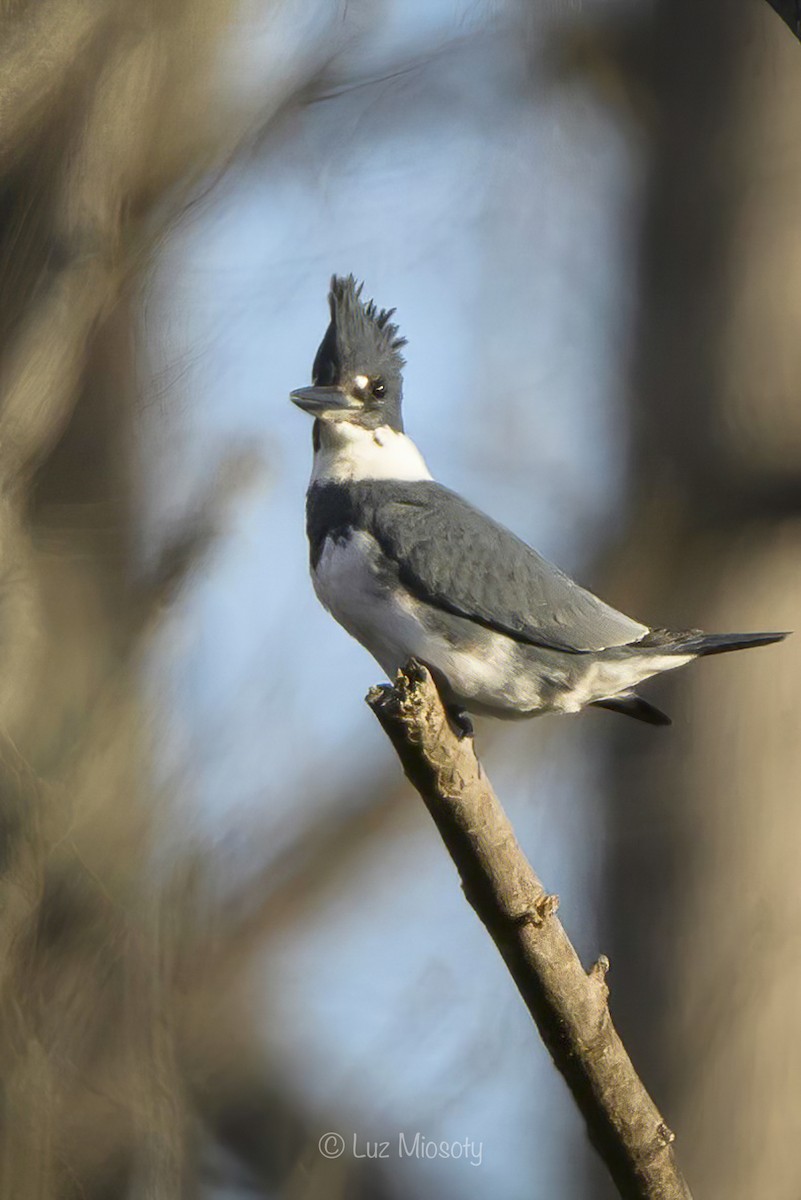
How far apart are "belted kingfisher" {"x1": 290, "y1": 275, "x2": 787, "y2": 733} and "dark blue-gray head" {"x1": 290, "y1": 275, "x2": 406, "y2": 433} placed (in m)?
0.28

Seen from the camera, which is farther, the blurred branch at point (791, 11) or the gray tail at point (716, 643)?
the gray tail at point (716, 643)

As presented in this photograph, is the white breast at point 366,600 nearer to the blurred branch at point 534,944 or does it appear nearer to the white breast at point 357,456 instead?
the white breast at point 357,456

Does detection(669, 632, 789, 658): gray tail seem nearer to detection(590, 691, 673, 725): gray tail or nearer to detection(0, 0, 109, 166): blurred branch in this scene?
detection(590, 691, 673, 725): gray tail

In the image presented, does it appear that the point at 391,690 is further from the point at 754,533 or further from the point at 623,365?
the point at 623,365

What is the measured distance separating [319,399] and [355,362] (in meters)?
0.14

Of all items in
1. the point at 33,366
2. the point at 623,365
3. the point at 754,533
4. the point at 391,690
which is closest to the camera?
the point at 391,690

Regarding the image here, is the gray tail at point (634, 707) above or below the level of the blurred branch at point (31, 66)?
below

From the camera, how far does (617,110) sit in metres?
4.16

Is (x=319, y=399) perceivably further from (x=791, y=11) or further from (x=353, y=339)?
(x=791, y=11)

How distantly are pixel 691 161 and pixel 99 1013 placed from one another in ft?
9.15

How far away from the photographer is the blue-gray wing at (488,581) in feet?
8.43

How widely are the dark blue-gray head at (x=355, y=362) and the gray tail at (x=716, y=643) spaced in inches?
34.8

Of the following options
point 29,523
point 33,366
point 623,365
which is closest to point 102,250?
point 33,366

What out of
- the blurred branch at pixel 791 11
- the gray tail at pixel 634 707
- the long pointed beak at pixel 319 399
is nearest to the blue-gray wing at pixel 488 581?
the gray tail at pixel 634 707
